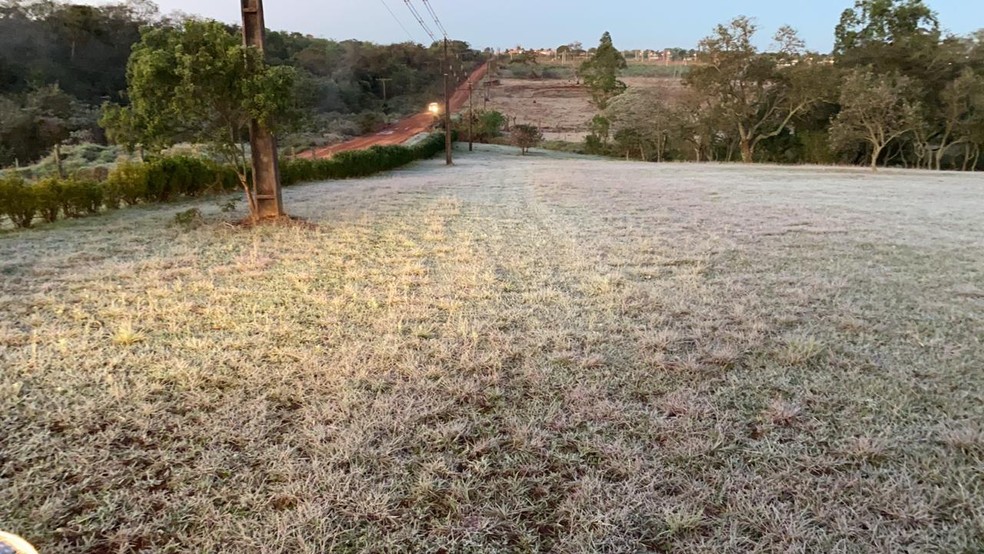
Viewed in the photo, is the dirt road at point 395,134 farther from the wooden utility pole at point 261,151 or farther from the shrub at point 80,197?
the wooden utility pole at point 261,151

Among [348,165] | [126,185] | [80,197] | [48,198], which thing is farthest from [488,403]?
[348,165]

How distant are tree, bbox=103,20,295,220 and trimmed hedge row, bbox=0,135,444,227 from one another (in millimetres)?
1546

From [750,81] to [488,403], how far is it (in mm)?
30888

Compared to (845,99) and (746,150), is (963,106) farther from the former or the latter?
(746,150)

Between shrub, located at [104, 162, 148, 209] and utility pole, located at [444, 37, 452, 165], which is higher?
utility pole, located at [444, 37, 452, 165]

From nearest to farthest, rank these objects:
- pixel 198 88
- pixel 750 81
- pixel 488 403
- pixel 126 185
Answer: pixel 488 403, pixel 198 88, pixel 126 185, pixel 750 81

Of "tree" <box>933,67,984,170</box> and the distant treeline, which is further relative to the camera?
"tree" <box>933,67,984,170</box>

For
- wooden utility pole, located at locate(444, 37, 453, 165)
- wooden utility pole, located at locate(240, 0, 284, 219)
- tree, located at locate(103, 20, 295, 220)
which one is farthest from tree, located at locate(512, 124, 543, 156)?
tree, located at locate(103, 20, 295, 220)

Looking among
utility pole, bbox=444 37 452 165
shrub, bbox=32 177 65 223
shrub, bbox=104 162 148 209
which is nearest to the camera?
shrub, bbox=32 177 65 223

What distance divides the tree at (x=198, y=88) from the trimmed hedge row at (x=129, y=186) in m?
1.55

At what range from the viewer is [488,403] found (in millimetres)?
2535

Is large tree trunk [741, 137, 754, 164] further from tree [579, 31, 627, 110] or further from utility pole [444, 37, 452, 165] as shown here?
tree [579, 31, 627, 110]

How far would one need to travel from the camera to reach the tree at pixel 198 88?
244 inches

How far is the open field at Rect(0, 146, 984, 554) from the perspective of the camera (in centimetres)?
175
